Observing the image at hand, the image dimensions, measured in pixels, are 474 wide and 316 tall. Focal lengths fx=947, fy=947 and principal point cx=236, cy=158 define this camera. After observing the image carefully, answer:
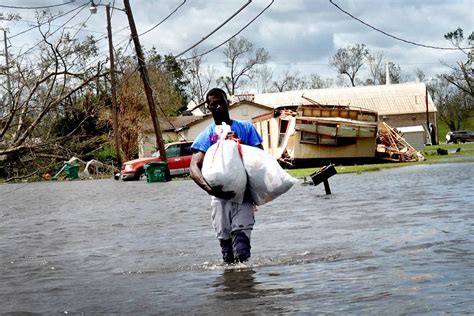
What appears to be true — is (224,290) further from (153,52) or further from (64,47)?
(153,52)

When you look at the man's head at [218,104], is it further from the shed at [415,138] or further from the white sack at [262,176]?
the shed at [415,138]

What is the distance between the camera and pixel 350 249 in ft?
35.5

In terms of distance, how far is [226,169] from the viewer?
28.3 feet

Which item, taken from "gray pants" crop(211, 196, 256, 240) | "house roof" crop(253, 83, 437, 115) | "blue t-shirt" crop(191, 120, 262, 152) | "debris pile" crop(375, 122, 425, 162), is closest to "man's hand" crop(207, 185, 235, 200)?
"gray pants" crop(211, 196, 256, 240)

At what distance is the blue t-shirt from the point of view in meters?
8.95

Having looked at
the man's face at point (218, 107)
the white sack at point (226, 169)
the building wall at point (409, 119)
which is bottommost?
the white sack at point (226, 169)

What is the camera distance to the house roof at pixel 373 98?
92000 millimetres

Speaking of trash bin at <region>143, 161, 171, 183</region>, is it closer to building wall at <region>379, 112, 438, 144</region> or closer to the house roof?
the house roof

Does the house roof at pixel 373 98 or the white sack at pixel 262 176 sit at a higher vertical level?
the house roof at pixel 373 98

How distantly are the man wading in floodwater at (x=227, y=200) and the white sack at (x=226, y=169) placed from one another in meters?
0.14

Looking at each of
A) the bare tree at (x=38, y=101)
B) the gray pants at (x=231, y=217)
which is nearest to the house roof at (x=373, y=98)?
the bare tree at (x=38, y=101)

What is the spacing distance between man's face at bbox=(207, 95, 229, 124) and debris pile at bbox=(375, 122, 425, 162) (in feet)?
115

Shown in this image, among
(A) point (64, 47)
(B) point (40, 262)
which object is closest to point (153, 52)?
(A) point (64, 47)

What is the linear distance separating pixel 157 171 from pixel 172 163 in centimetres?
293
